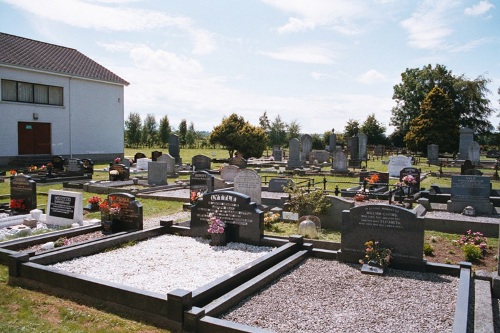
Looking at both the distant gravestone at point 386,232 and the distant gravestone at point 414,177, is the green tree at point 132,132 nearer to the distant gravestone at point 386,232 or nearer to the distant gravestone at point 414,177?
the distant gravestone at point 414,177

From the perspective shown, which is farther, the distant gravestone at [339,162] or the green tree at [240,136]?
the green tree at [240,136]

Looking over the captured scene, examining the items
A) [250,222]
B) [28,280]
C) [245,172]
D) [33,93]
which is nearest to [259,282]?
[250,222]

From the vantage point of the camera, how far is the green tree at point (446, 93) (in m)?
53.0

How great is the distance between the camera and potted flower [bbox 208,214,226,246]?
9125mm

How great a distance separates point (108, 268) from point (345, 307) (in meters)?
4.17

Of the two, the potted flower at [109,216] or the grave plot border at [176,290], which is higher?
the potted flower at [109,216]

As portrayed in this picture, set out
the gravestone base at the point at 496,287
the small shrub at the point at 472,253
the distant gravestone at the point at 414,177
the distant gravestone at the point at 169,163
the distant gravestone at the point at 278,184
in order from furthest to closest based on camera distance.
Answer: the distant gravestone at the point at 169,163 < the distant gravestone at the point at 278,184 < the distant gravestone at the point at 414,177 < the small shrub at the point at 472,253 < the gravestone base at the point at 496,287

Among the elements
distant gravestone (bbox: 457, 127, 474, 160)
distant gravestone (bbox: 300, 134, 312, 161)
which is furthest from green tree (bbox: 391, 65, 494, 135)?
distant gravestone (bbox: 300, 134, 312, 161)

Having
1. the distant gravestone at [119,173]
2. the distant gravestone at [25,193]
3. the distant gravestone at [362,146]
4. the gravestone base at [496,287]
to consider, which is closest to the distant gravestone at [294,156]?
the distant gravestone at [362,146]

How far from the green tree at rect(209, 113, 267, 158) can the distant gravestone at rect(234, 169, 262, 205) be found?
73.8 feet

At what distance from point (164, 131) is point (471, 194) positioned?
5601 centimetres

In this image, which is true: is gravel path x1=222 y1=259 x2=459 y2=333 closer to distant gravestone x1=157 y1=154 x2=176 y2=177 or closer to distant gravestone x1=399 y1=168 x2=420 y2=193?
distant gravestone x1=399 y1=168 x2=420 y2=193

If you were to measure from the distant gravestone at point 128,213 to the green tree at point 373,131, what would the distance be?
166 feet

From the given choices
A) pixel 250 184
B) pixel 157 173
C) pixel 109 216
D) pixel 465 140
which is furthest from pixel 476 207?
pixel 465 140
